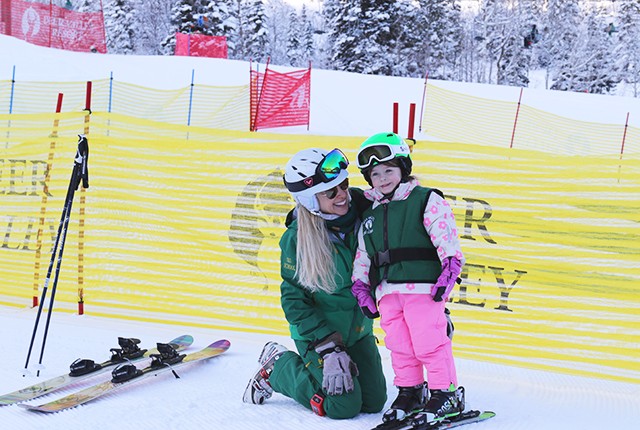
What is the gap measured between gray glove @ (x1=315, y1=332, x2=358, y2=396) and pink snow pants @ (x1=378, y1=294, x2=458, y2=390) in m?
0.24

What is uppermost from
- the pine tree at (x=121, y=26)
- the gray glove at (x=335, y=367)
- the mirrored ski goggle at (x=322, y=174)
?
the pine tree at (x=121, y=26)

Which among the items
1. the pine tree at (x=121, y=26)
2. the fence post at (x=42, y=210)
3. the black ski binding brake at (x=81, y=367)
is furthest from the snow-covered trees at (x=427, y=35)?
the black ski binding brake at (x=81, y=367)

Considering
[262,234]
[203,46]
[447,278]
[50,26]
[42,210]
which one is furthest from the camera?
[203,46]

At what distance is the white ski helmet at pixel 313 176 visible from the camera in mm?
3258

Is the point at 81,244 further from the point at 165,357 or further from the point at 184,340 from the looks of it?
the point at 165,357

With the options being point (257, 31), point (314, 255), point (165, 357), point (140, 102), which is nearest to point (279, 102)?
point (140, 102)

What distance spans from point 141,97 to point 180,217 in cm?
1683

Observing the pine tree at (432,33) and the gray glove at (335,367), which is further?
the pine tree at (432,33)

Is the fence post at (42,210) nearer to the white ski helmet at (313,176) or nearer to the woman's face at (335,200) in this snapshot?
the white ski helmet at (313,176)

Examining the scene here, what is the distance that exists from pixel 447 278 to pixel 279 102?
17326mm

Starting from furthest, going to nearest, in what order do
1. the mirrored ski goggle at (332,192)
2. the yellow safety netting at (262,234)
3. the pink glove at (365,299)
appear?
the yellow safety netting at (262,234), the mirrored ski goggle at (332,192), the pink glove at (365,299)

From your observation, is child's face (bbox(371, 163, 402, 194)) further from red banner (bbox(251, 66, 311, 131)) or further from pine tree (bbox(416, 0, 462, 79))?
pine tree (bbox(416, 0, 462, 79))

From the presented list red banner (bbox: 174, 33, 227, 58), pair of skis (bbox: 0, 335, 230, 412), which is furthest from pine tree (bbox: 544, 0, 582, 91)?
pair of skis (bbox: 0, 335, 230, 412)

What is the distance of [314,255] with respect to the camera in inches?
128
